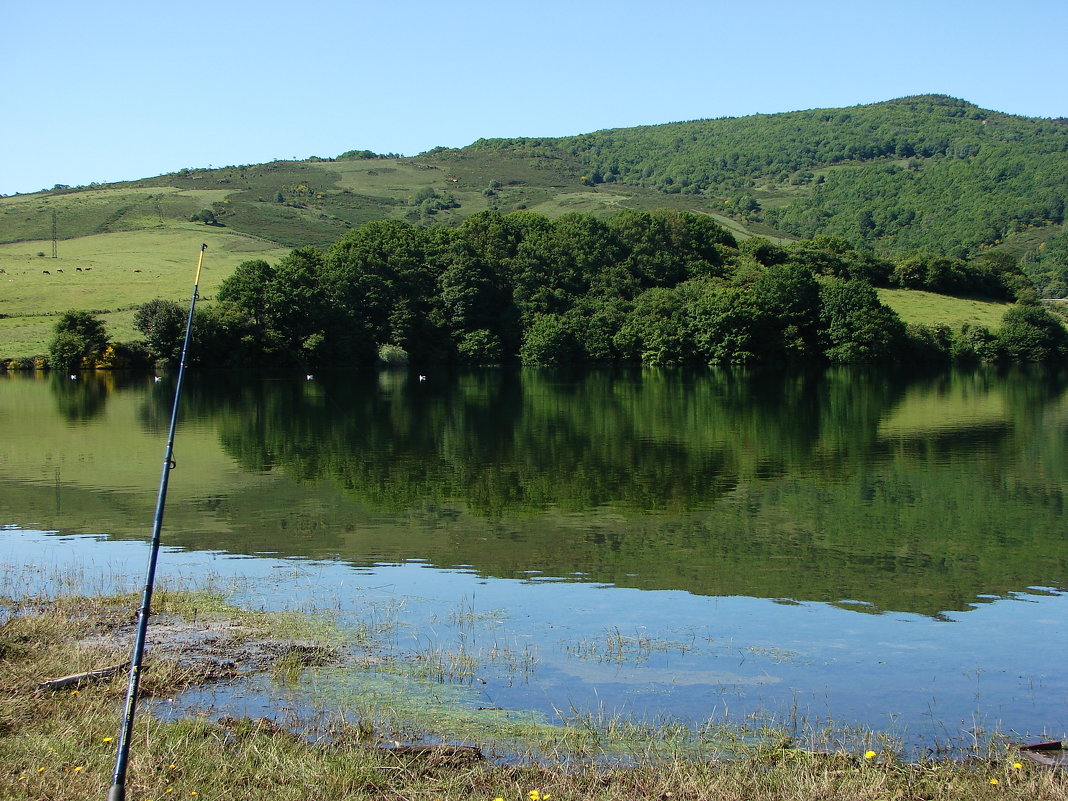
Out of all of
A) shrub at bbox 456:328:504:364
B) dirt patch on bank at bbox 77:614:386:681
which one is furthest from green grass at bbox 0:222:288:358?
dirt patch on bank at bbox 77:614:386:681

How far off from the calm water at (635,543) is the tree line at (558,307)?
48704 millimetres

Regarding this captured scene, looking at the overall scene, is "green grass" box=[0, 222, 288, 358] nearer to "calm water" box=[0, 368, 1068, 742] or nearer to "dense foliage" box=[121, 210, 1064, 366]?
"dense foliage" box=[121, 210, 1064, 366]

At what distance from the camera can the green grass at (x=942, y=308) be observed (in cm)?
11412

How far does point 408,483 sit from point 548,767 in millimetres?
20317

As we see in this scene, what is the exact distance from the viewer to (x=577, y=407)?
5438cm

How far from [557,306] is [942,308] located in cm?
4731

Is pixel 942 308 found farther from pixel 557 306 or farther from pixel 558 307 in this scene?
pixel 557 306

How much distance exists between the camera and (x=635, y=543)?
67.1 feet

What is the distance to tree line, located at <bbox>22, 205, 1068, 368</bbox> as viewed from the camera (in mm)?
95812

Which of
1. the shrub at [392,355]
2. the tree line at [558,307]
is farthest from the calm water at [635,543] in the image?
the shrub at [392,355]

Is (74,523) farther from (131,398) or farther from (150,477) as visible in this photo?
(131,398)

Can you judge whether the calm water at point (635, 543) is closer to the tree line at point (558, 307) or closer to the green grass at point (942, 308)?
the tree line at point (558, 307)

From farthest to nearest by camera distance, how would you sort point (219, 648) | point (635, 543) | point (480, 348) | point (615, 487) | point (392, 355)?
1. point (480, 348)
2. point (392, 355)
3. point (615, 487)
4. point (635, 543)
5. point (219, 648)

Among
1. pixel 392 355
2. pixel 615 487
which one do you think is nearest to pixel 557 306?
pixel 392 355
